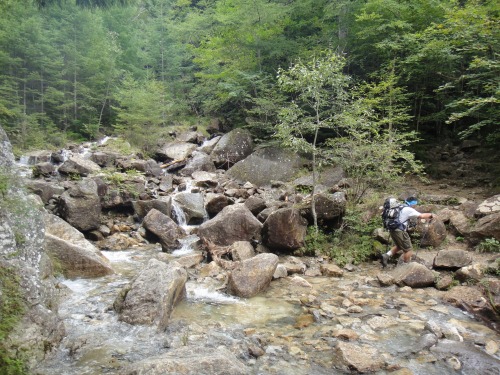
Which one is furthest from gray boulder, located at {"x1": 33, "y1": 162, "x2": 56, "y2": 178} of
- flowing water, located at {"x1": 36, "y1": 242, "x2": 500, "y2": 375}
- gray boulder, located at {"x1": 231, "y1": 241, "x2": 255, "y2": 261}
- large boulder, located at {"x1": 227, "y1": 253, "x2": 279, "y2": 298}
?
large boulder, located at {"x1": 227, "y1": 253, "x2": 279, "y2": 298}

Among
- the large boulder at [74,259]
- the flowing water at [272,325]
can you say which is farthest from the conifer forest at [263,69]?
the flowing water at [272,325]

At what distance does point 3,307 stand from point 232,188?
11903 millimetres

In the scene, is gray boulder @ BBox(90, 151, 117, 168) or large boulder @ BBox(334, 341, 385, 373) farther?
gray boulder @ BBox(90, 151, 117, 168)

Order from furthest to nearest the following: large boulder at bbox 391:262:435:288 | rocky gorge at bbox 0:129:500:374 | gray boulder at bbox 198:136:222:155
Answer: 1. gray boulder at bbox 198:136:222:155
2. large boulder at bbox 391:262:435:288
3. rocky gorge at bbox 0:129:500:374

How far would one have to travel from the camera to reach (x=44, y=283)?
4.60 meters

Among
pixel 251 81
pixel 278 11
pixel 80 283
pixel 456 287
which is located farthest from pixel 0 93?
pixel 456 287

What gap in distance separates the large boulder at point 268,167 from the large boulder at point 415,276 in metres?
9.55

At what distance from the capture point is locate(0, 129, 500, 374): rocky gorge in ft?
14.7

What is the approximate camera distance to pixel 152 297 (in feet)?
18.6

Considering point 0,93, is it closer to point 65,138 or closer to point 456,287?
point 65,138

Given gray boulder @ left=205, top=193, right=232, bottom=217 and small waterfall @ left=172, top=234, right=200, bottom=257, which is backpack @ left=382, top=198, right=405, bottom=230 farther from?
gray boulder @ left=205, top=193, right=232, bottom=217

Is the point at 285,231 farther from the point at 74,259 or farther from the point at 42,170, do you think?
the point at 42,170

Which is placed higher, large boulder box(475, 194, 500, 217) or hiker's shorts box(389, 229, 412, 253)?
large boulder box(475, 194, 500, 217)

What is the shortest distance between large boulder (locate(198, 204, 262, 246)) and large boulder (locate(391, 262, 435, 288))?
4.15m
